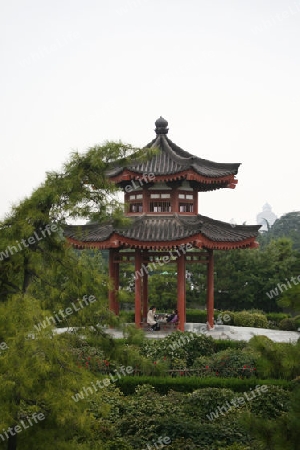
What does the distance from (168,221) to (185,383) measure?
285 inches

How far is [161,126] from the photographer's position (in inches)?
827

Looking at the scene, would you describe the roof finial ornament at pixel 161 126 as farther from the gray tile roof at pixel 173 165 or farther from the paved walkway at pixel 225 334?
the paved walkway at pixel 225 334

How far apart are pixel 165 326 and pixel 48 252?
37.1 feet

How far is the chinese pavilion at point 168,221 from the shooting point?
17.6 m

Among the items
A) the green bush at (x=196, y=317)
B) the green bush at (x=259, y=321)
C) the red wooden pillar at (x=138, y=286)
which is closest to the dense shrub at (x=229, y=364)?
the red wooden pillar at (x=138, y=286)

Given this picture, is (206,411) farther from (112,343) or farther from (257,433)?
(257,433)

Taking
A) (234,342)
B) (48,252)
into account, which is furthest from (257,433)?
(234,342)

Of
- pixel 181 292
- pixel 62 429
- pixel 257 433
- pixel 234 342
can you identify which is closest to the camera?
pixel 257 433

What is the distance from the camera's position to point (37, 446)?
7676mm

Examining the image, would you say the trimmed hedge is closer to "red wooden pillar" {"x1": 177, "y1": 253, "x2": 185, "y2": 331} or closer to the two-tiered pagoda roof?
"red wooden pillar" {"x1": 177, "y1": 253, "x2": 185, "y2": 331}

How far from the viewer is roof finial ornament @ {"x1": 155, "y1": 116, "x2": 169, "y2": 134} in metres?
21.0

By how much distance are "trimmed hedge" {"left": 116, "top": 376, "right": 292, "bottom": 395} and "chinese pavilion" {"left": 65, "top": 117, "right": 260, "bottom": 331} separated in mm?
4697

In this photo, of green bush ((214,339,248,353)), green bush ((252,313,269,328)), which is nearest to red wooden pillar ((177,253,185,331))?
green bush ((214,339,248,353))

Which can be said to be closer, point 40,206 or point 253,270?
point 40,206
